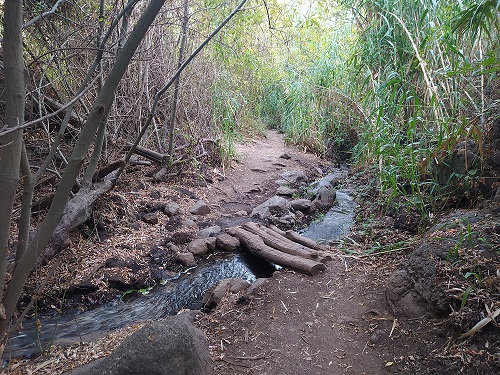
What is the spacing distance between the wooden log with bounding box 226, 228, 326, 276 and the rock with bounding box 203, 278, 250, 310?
417 millimetres

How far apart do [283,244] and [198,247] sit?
0.89 metres

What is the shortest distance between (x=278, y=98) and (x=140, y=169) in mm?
6123

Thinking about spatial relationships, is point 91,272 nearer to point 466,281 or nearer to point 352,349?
point 352,349

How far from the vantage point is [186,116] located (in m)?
5.73

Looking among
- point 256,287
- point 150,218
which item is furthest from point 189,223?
point 256,287

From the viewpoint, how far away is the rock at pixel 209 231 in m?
3.97

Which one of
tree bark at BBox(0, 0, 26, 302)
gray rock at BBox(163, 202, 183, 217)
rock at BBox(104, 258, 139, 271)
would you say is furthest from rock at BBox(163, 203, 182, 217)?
tree bark at BBox(0, 0, 26, 302)

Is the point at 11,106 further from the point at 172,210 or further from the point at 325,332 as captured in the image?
the point at 172,210

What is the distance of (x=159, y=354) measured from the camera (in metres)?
1.60

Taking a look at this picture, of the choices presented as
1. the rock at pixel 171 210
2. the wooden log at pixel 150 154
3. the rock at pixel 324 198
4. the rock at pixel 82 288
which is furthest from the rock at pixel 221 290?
the wooden log at pixel 150 154

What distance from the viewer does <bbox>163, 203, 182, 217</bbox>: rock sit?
4.27 meters

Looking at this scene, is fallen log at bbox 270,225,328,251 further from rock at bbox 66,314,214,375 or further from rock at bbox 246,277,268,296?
rock at bbox 66,314,214,375

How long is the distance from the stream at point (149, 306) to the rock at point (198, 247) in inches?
5.1

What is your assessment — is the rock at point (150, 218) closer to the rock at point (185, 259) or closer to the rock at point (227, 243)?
the rock at point (185, 259)
